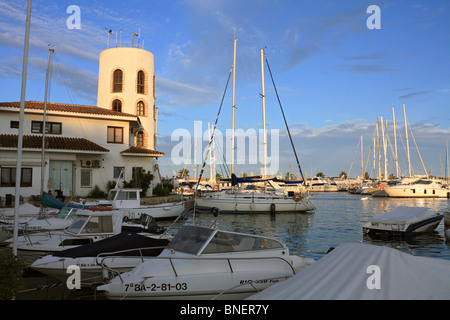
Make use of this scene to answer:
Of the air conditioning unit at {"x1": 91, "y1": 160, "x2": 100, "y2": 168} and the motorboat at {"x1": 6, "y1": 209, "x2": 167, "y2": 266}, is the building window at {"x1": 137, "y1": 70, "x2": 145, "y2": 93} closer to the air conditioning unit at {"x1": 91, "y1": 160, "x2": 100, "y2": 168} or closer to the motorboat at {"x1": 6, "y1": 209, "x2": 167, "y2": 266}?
the air conditioning unit at {"x1": 91, "y1": 160, "x2": 100, "y2": 168}

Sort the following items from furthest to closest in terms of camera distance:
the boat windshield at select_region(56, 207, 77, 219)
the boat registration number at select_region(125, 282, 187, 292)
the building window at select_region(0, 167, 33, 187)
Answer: the building window at select_region(0, 167, 33, 187)
the boat windshield at select_region(56, 207, 77, 219)
the boat registration number at select_region(125, 282, 187, 292)

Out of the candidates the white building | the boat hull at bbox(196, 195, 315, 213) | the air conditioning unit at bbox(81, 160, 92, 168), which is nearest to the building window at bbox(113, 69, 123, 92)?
the white building

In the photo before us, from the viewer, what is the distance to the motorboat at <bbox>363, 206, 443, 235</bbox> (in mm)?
19445

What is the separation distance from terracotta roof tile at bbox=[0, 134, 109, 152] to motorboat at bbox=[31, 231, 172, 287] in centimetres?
2033

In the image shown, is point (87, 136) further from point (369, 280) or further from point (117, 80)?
point (369, 280)

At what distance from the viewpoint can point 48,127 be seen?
30766 mm

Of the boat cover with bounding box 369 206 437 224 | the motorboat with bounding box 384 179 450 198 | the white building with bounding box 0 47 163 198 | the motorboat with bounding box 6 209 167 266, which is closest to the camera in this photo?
the motorboat with bounding box 6 209 167 266

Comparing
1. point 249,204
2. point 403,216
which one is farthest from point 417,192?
point 403,216

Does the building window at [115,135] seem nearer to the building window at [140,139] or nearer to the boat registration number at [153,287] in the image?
the building window at [140,139]

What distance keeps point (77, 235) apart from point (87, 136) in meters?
21.5

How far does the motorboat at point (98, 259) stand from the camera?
31.1ft

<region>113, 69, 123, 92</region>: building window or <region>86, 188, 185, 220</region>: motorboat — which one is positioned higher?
<region>113, 69, 123, 92</region>: building window
